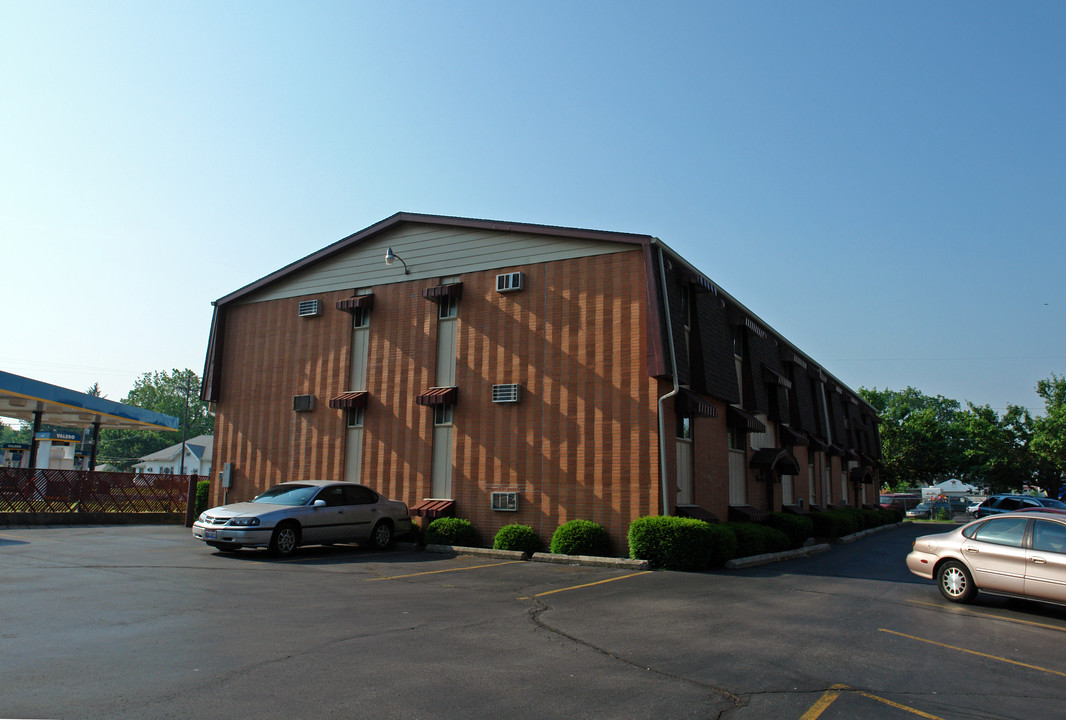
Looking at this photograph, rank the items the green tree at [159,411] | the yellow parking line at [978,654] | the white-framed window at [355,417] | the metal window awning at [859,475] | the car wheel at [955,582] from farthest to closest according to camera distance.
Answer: the green tree at [159,411], the metal window awning at [859,475], the white-framed window at [355,417], the car wheel at [955,582], the yellow parking line at [978,654]

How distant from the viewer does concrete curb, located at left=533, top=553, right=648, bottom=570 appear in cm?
1440

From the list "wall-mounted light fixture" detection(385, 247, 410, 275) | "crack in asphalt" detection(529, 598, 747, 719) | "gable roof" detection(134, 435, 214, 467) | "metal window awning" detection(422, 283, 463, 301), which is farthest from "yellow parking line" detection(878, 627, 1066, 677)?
"gable roof" detection(134, 435, 214, 467)

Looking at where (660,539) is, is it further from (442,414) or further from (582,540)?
(442,414)

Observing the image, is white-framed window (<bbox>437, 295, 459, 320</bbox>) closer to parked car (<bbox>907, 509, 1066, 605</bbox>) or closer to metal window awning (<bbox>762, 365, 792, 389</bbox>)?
metal window awning (<bbox>762, 365, 792, 389</bbox>)

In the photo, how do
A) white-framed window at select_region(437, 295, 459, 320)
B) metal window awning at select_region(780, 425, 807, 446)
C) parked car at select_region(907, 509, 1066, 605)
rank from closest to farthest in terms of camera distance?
parked car at select_region(907, 509, 1066, 605) → white-framed window at select_region(437, 295, 459, 320) → metal window awning at select_region(780, 425, 807, 446)

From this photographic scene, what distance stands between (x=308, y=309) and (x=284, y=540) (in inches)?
356

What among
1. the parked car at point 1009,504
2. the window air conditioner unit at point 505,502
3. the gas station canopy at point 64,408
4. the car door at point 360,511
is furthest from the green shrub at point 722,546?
the gas station canopy at point 64,408

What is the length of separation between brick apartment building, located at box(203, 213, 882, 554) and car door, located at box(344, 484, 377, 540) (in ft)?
5.39

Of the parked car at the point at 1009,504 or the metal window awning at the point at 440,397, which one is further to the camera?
the parked car at the point at 1009,504

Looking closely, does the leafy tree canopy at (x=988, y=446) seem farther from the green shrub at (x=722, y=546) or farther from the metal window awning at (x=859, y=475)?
the green shrub at (x=722, y=546)

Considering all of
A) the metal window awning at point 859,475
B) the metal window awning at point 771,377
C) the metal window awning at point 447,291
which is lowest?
the metal window awning at point 859,475

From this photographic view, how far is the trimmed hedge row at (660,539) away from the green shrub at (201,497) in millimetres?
9474

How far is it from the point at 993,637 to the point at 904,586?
4338mm

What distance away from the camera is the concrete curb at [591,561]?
1440 cm
